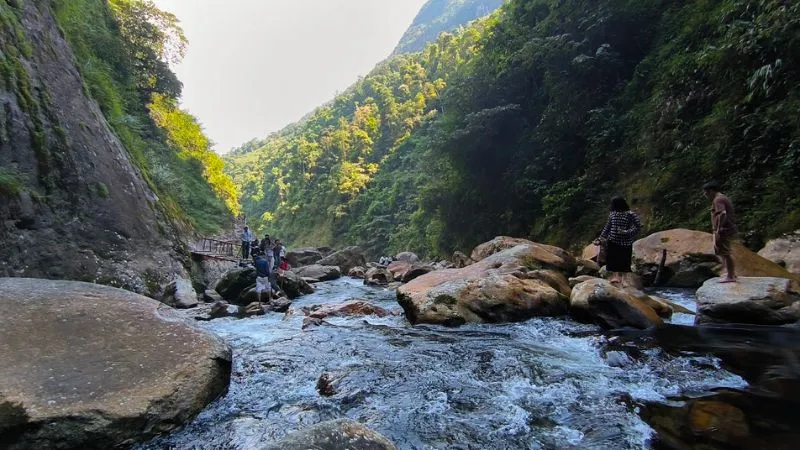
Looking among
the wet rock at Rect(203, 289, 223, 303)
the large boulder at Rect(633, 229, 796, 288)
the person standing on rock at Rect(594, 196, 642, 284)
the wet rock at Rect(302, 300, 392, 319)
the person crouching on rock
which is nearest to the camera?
the person standing on rock at Rect(594, 196, 642, 284)

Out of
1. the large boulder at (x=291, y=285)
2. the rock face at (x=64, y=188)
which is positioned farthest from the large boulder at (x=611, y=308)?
the large boulder at (x=291, y=285)

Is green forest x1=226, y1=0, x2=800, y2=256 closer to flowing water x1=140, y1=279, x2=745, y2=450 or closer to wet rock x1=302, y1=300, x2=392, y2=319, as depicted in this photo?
flowing water x1=140, y1=279, x2=745, y2=450

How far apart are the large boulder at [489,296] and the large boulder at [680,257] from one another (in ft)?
7.18

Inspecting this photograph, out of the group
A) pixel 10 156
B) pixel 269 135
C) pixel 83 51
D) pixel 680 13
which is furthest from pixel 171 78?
pixel 269 135

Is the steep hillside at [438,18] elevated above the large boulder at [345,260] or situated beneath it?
elevated above

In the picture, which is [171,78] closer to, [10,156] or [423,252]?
[423,252]

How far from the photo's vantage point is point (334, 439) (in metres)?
2.75

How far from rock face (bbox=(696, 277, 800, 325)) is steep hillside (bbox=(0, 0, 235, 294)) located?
11.2m

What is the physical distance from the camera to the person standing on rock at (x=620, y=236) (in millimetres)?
7648

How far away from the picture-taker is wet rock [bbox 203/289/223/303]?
1270cm

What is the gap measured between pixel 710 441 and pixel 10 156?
1169 centimetres

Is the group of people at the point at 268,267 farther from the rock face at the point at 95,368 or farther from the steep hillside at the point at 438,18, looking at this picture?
the steep hillside at the point at 438,18

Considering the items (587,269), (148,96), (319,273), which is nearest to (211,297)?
(319,273)

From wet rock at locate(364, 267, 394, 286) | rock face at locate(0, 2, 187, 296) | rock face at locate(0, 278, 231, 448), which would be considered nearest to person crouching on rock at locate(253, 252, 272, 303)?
rock face at locate(0, 2, 187, 296)
